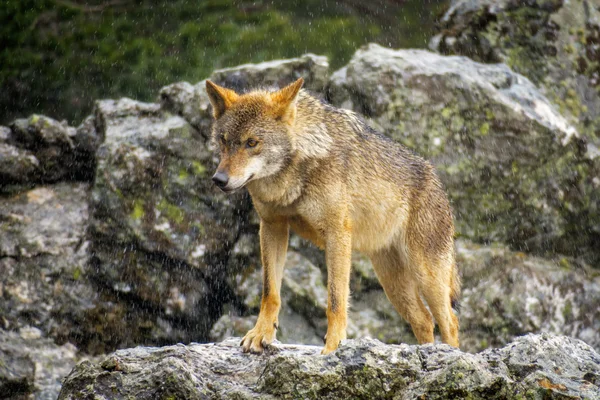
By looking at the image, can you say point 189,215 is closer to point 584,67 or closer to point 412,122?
point 412,122

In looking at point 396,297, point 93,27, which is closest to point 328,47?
point 93,27

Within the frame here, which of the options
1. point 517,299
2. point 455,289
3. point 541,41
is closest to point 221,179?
point 455,289

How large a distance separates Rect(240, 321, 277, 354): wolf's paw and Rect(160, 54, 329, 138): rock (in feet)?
11.3

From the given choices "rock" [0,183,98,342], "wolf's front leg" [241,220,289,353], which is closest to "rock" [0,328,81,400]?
"rock" [0,183,98,342]

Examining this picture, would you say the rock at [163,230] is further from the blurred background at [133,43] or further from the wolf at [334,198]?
the blurred background at [133,43]

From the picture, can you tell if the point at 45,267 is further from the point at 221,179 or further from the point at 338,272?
the point at 338,272

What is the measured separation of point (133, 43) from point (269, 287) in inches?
262

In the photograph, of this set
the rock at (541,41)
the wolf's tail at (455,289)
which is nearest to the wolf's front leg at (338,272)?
the wolf's tail at (455,289)

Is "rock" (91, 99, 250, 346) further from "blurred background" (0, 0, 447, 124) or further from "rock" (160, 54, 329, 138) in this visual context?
"blurred background" (0, 0, 447, 124)

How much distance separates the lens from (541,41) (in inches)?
361

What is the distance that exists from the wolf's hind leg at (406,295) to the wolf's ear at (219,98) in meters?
1.72

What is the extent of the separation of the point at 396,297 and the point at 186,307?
2.37m

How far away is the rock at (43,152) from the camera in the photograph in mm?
7918

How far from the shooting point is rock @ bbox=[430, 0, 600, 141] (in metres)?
9.03
